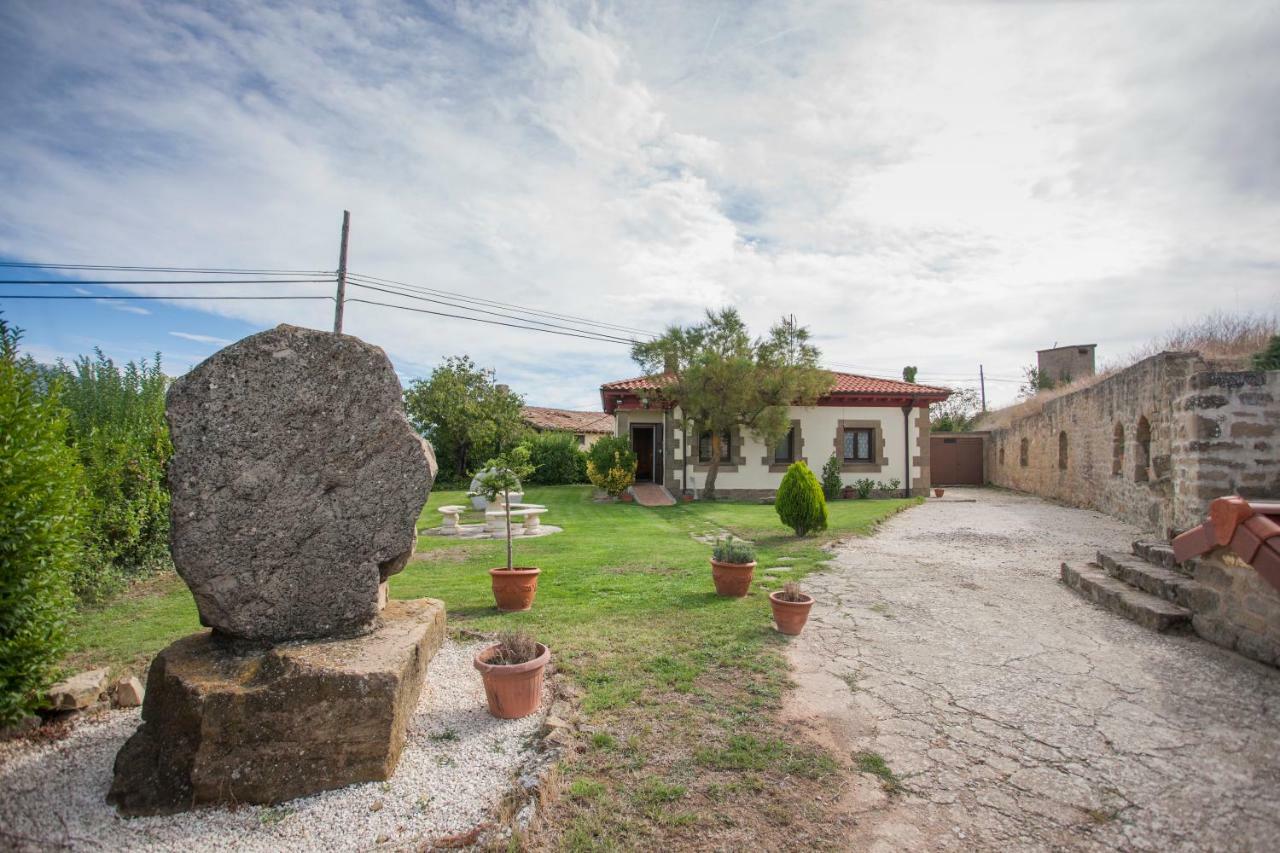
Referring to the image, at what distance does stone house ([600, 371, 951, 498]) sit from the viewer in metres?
18.0

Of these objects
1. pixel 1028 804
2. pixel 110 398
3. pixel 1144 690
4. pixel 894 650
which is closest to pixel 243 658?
pixel 1028 804

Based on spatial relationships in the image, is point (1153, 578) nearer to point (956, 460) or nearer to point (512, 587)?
point (512, 587)

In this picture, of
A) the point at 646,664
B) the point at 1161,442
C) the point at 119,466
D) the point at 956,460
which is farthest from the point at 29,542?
the point at 956,460

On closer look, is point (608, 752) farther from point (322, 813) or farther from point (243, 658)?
point (243, 658)

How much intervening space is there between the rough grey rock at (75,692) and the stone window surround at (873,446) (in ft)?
56.3

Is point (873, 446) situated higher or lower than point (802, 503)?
higher

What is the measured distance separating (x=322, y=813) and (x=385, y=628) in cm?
99

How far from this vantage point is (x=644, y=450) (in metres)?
23.7

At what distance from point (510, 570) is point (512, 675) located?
2.24 m

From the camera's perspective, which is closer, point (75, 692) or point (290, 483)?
point (290, 483)

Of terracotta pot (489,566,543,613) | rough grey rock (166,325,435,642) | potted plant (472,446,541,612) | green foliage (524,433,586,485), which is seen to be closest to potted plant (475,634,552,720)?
Answer: rough grey rock (166,325,435,642)

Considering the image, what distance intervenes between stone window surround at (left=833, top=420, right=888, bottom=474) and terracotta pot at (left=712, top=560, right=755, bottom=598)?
13230 mm

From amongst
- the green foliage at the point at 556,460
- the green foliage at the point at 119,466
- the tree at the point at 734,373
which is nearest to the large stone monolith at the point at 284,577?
the green foliage at the point at 119,466

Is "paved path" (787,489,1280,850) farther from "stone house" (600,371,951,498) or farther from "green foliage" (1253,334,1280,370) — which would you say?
"stone house" (600,371,951,498)
